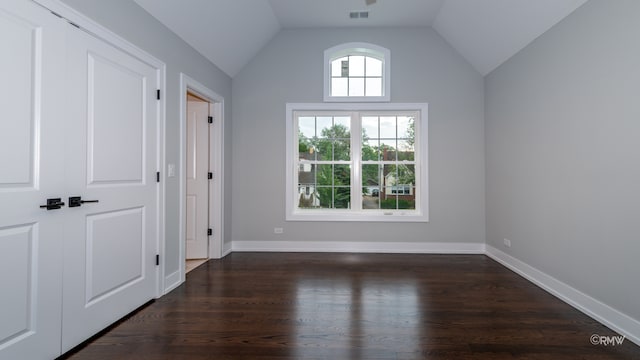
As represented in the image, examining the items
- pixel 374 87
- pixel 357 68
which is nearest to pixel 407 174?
pixel 374 87

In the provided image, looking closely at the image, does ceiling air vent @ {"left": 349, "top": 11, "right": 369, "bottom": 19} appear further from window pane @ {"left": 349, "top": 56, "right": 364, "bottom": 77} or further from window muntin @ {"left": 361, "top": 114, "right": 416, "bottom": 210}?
window muntin @ {"left": 361, "top": 114, "right": 416, "bottom": 210}

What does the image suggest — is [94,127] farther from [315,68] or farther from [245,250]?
[315,68]

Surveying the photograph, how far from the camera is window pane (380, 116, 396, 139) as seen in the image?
485 cm

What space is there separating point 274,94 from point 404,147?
2.17m

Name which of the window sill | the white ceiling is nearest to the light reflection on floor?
the window sill

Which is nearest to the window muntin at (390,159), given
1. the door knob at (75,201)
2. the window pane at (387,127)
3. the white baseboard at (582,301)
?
the window pane at (387,127)

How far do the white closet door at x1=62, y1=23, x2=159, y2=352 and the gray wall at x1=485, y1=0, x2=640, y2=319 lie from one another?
3831 mm

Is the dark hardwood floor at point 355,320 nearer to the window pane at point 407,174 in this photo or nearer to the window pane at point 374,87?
the window pane at point 407,174

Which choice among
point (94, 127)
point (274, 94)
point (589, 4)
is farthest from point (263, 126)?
point (589, 4)

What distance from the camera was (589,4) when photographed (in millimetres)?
2635

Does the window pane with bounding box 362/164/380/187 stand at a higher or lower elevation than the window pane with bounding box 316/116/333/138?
lower

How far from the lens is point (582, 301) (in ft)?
8.84

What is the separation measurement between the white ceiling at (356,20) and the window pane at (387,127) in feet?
4.45

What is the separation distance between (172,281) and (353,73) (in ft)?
12.3
